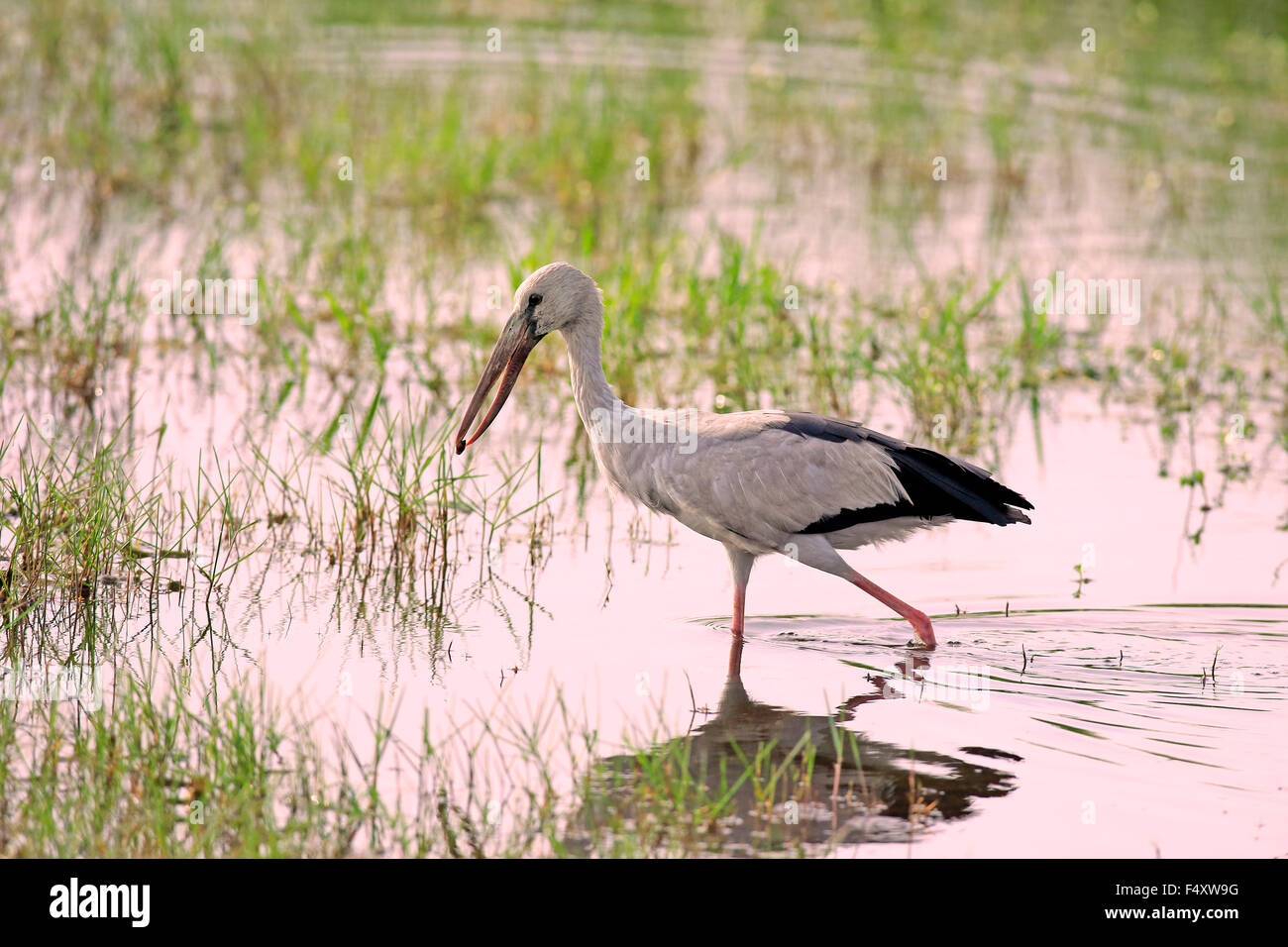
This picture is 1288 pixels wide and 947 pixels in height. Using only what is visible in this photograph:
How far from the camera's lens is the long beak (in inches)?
263

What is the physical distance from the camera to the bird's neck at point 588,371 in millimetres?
6523

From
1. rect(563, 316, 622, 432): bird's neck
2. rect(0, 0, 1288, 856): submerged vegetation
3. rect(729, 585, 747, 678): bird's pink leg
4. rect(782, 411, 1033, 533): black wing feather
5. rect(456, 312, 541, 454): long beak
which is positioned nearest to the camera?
rect(0, 0, 1288, 856): submerged vegetation

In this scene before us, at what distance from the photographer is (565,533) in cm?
753

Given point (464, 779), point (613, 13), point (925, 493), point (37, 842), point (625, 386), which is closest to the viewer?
point (37, 842)

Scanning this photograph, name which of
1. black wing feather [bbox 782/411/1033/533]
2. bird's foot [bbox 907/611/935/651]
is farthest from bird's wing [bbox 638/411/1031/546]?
bird's foot [bbox 907/611/935/651]

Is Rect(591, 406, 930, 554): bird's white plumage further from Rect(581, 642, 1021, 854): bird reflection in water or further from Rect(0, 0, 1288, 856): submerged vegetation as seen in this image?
Rect(581, 642, 1021, 854): bird reflection in water

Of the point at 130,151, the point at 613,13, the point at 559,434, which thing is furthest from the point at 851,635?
the point at 613,13

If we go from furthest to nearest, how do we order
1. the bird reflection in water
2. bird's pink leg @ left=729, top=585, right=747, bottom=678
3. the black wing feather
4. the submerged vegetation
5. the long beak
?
1. the long beak
2. bird's pink leg @ left=729, top=585, right=747, bottom=678
3. the black wing feather
4. the submerged vegetation
5. the bird reflection in water

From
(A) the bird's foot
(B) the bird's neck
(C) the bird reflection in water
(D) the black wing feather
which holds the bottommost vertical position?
(C) the bird reflection in water

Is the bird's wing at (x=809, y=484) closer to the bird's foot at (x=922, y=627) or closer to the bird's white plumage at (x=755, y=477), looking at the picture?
the bird's white plumage at (x=755, y=477)

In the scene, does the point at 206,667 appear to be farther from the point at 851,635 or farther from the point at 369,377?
the point at 369,377

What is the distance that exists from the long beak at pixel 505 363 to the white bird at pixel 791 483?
0.41 m

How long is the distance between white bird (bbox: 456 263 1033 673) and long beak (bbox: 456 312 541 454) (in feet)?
1.35
